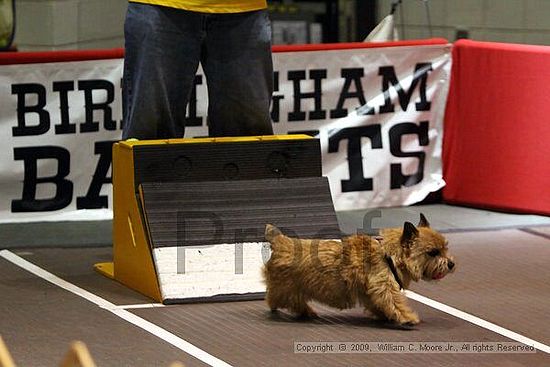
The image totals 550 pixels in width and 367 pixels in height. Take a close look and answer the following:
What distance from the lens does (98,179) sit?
864cm

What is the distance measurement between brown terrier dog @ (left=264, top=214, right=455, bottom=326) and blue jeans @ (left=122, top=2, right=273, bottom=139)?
1.34 meters

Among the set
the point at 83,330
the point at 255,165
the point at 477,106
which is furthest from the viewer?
the point at 477,106

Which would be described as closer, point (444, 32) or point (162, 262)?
point (162, 262)

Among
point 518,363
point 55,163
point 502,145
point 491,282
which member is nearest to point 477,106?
point 502,145

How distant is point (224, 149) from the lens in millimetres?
6805

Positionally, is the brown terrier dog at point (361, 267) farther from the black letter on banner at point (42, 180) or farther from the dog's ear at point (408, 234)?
the black letter on banner at point (42, 180)

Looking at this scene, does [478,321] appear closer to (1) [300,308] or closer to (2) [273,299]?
(1) [300,308]

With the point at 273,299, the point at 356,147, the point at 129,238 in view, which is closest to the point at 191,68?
the point at 129,238

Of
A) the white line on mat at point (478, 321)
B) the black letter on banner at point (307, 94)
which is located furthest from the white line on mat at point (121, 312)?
the black letter on banner at point (307, 94)

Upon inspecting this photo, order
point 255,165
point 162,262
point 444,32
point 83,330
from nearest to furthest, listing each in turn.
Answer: point 83,330 → point 162,262 → point 255,165 → point 444,32

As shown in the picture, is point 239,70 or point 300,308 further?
point 239,70

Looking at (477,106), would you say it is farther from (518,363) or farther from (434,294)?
(518,363)

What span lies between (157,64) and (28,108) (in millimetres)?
1775

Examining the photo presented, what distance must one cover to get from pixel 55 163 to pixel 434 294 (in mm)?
2986
